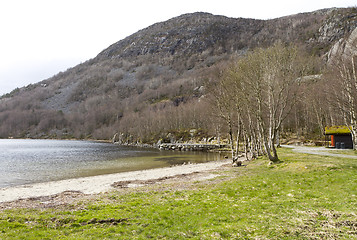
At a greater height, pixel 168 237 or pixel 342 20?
pixel 342 20

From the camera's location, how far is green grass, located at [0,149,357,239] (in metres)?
8.67

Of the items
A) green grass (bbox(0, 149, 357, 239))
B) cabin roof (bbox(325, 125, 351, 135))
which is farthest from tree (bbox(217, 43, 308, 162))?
cabin roof (bbox(325, 125, 351, 135))

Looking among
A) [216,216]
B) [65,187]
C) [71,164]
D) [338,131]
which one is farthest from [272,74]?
[71,164]

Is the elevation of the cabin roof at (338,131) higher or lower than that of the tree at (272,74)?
lower

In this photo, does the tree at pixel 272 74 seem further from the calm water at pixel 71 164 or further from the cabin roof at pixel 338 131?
the calm water at pixel 71 164

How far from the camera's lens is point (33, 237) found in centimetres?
892

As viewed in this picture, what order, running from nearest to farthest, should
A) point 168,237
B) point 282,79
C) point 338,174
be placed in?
point 168,237
point 338,174
point 282,79

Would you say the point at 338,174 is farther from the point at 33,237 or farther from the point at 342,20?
the point at 342,20

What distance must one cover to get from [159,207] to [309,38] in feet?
760

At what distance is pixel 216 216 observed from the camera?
34.8 ft

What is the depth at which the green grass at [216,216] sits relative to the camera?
8.67 m

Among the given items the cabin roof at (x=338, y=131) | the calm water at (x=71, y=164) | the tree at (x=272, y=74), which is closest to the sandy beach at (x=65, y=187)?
the calm water at (x=71, y=164)

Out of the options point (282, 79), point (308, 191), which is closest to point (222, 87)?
point (282, 79)

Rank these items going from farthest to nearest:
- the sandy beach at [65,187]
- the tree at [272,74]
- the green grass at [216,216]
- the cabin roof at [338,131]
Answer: the cabin roof at [338,131], the tree at [272,74], the sandy beach at [65,187], the green grass at [216,216]
